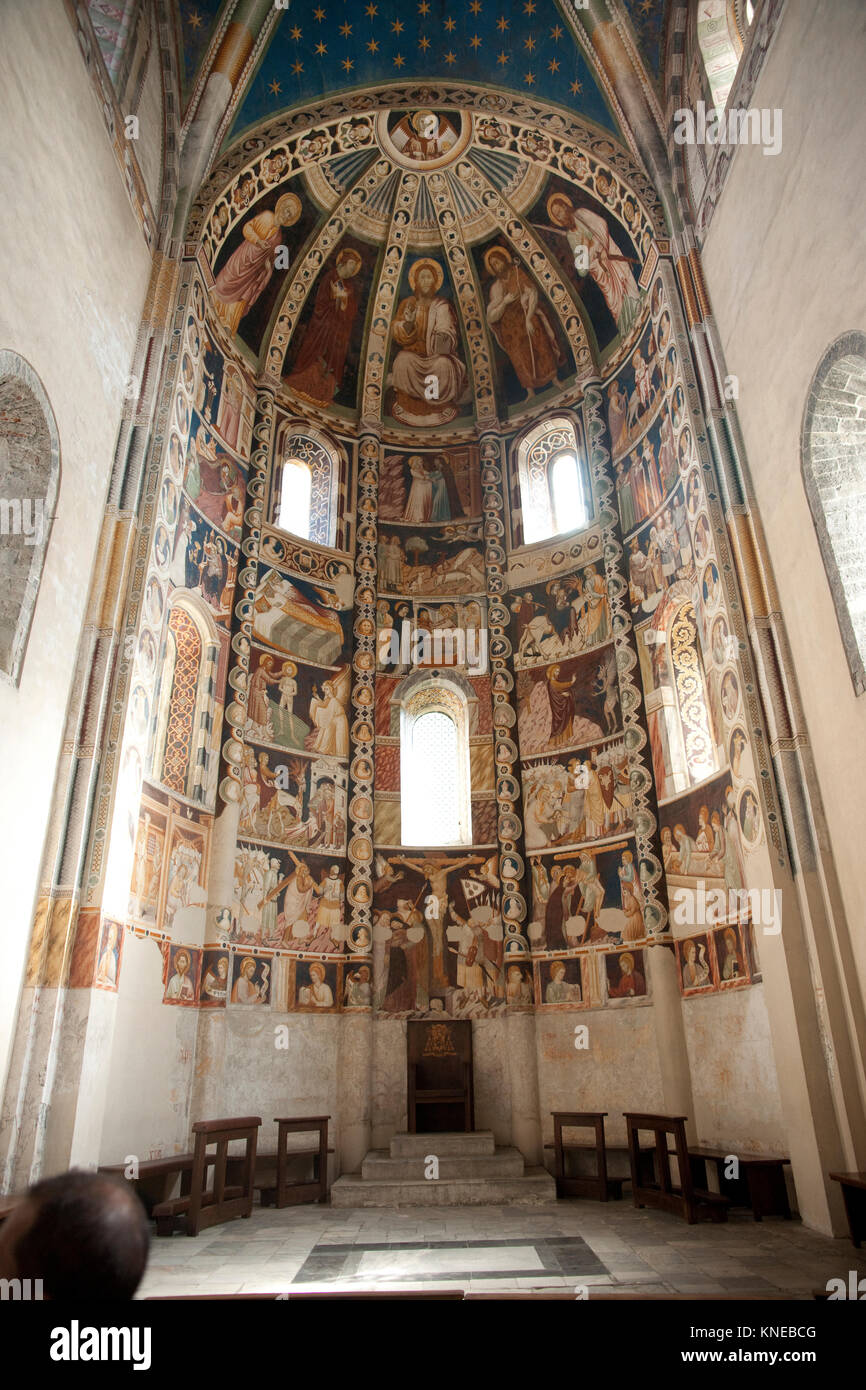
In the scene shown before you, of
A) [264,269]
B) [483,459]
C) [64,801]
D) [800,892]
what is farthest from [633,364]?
[64,801]

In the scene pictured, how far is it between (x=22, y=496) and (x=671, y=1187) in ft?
35.2

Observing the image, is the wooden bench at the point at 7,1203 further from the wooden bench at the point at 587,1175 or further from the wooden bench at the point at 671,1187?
the wooden bench at the point at 587,1175

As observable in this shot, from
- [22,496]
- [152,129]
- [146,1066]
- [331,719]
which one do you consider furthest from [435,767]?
[152,129]

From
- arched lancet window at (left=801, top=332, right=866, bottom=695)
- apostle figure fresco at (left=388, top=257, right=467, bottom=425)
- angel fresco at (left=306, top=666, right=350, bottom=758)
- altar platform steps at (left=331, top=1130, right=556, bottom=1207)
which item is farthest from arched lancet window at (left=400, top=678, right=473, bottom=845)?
arched lancet window at (left=801, top=332, right=866, bottom=695)

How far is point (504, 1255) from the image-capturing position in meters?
8.08

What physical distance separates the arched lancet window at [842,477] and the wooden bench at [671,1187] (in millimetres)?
5273

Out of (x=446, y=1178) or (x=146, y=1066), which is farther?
(x=446, y=1178)

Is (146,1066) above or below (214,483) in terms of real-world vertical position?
below

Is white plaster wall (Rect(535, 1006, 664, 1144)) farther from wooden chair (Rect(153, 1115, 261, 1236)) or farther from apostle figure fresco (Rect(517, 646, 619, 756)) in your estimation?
wooden chair (Rect(153, 1115, 261, 1236))

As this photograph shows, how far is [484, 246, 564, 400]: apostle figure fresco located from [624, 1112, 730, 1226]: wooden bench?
44.6 feet

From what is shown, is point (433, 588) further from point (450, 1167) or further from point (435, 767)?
point (450, 1167)

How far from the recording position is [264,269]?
55.0ft

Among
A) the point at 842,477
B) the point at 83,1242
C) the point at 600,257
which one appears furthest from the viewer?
the point at 600,257

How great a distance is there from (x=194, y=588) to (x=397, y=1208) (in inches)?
357
